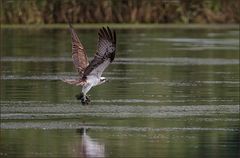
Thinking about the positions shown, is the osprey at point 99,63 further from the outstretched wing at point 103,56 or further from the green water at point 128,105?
the green water at point 128,105

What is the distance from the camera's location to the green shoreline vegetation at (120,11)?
4872 cm

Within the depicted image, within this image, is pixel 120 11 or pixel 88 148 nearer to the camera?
pixel 88 148

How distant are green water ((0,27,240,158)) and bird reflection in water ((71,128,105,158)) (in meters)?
0.01

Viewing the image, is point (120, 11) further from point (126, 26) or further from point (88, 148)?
point (88, 148)

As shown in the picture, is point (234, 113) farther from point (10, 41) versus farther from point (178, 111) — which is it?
point (10, 41)

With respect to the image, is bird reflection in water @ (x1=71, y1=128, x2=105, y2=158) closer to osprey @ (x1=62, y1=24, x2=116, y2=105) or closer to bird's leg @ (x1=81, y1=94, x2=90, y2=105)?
bird's leg @ (x1=81, y1=94, x2=90, y2=105)

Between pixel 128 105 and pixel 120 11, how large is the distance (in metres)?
28.9

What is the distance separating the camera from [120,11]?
4991cm

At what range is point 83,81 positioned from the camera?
1730 cm

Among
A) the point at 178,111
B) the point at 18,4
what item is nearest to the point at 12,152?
the point at 178,111

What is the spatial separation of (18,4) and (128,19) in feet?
14.3

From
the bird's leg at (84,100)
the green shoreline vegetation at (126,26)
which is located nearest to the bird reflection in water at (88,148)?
the bird's leg at (84,100)

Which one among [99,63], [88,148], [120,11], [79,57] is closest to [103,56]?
[99,63]

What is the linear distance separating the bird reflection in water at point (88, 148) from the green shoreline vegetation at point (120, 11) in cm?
3070
